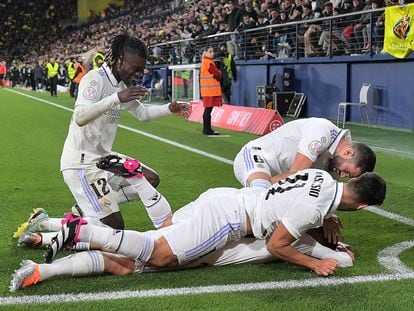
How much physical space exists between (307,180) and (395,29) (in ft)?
38.4

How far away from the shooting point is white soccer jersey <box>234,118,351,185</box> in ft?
16.3

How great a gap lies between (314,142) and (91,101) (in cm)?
172

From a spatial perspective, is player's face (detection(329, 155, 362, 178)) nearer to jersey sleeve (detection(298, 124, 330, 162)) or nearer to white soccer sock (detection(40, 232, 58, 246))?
jersey sleeve (detection(298, 124, 330, 162))

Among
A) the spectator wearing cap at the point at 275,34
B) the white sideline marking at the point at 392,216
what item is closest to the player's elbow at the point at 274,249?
the white sideline marking at the point at 392,216

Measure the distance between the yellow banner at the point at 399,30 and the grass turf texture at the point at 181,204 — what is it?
6.43 feet

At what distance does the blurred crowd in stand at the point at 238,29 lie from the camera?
17455mm

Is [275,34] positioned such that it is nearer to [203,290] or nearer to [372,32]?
[372,32]

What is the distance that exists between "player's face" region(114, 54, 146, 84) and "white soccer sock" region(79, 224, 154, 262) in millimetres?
1401

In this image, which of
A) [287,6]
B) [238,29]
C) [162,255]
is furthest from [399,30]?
[162,255]

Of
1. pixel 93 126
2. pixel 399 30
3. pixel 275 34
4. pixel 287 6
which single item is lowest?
pixel 93 126

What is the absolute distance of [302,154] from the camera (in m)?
4.96

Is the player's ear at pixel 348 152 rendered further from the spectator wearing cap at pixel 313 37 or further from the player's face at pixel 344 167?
the spectator wearing cap at pixel 313 37

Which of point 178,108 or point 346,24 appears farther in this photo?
point 346,24

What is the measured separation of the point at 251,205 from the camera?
453 cm
